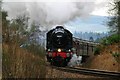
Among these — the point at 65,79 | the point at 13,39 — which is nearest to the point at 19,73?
the point at 13,39

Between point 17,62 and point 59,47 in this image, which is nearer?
point 17,62

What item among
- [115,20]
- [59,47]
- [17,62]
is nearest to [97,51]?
[115,20]

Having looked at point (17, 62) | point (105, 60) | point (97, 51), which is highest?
point (97, 51)

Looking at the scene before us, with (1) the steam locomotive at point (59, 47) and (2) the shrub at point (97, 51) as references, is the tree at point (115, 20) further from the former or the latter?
(1) the steam locomotive at point (59, 47)

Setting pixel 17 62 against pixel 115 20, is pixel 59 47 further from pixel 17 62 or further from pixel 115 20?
pixel 17 62

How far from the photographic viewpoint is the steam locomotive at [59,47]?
67.7 feet

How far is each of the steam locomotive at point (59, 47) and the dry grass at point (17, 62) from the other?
12.2m

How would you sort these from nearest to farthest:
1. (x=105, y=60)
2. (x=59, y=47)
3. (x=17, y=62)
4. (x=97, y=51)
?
(x=17, y=62)
(x=59, y=47)
(x=105, y=60)
(x=97, y=51)

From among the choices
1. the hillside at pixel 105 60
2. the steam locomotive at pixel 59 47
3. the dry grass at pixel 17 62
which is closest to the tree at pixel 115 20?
the hillside at pixel 105 60

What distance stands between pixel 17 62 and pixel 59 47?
13236 millimetres

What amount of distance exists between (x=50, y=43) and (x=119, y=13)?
7.35 meters

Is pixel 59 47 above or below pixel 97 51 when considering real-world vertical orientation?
above

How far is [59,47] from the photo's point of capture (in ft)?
69.7

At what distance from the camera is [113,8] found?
2700 centimetres
